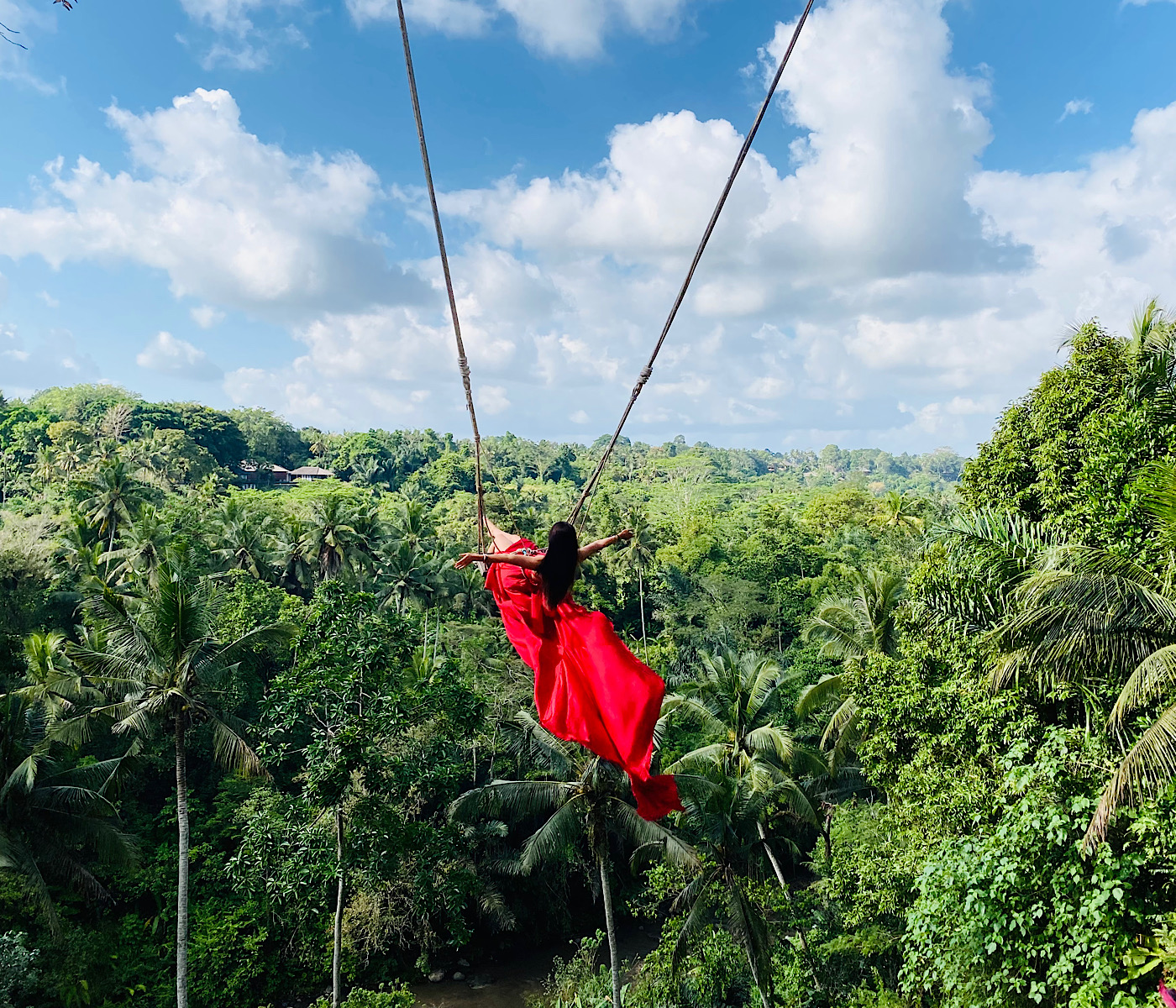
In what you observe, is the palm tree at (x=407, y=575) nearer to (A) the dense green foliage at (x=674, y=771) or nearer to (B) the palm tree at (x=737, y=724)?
(A) the dense green foliage at (x=674, y=771)

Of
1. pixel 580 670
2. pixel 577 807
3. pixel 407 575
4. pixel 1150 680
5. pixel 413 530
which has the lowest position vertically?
pixel 577 807

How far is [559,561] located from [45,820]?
11.6 m

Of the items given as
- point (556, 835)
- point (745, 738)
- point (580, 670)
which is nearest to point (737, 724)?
point (745, 738)

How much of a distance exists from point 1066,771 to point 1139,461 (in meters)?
2.66

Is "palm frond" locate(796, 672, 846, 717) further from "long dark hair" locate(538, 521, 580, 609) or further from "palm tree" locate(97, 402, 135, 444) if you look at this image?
"palm tree" locate(97, 402, 135, 444)

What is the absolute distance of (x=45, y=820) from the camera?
35.1ft

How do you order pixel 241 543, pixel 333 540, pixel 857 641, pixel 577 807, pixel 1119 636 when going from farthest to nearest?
1. pixel 333 540
2. pixel 241 543
3. pixel 857 641
4. pixel 577 807
5. pixel 1119 636

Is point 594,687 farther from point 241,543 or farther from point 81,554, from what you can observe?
point 241,543

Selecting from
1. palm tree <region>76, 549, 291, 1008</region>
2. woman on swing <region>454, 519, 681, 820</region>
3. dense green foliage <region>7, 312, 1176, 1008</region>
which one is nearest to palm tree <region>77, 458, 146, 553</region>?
dense green foliage <region>7, 312, 1176, 1008</region>

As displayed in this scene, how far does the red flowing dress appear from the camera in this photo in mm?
2781

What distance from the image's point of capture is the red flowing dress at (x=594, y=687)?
9.12 ft

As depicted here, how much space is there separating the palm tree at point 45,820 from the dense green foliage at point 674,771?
0.05 m

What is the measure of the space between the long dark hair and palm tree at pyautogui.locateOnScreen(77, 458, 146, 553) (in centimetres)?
2486

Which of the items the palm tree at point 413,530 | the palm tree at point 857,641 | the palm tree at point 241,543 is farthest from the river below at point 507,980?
the palm tree at point 413,530
